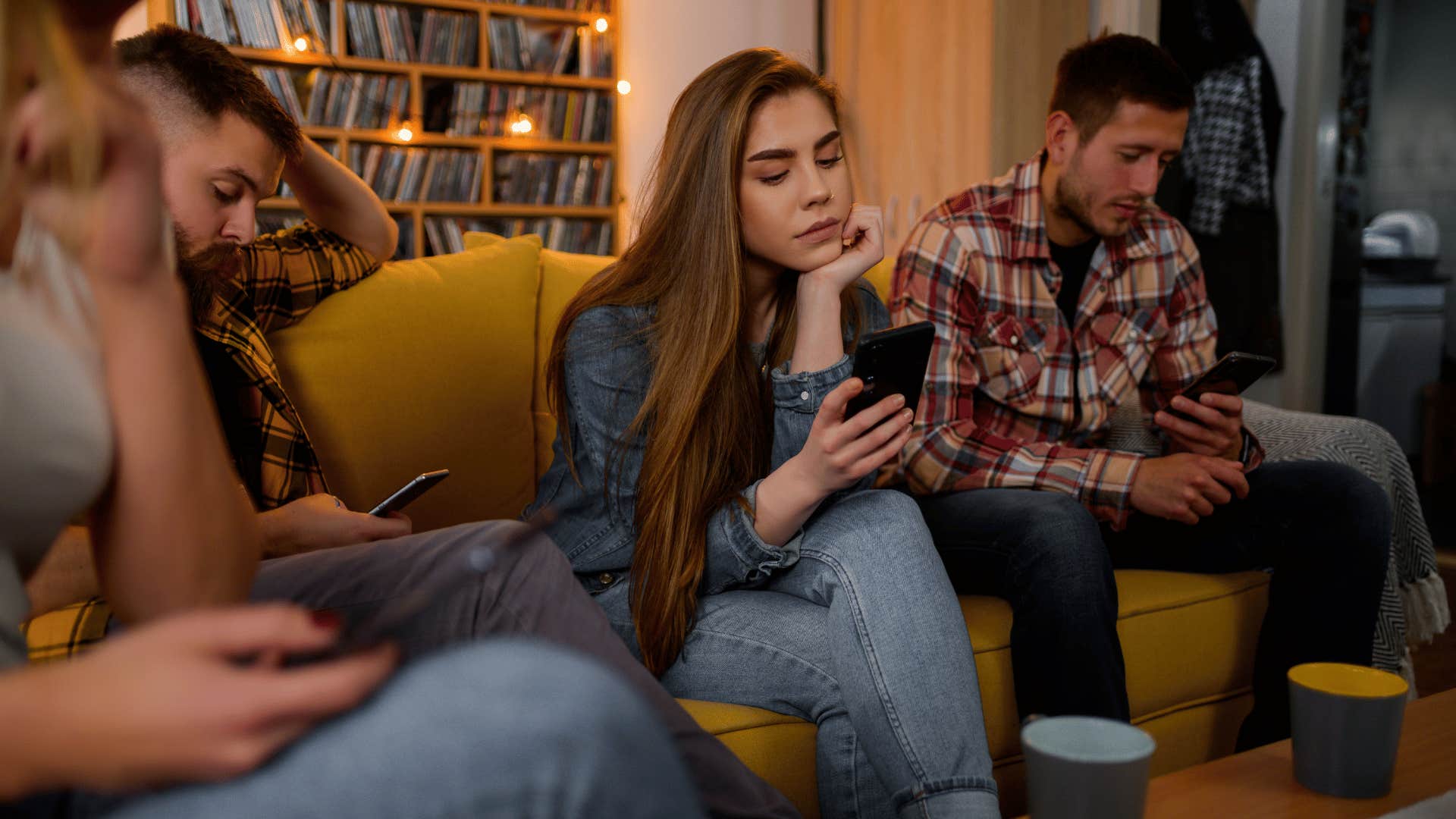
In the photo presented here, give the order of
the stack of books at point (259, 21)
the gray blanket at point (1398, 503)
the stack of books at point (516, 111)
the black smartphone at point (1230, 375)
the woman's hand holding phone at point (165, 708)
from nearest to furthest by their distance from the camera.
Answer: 1. the woman's hand holding phone at point (165, 708)
2. the black smartphone at point (1230, 375)
3. the gray blanket at point (1398, 503)
4. the stack of books at point (259, 21)
5. the stack of books at point (516, 111)

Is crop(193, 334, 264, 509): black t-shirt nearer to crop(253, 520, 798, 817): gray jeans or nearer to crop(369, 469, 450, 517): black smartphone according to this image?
crop(369, 469, 450, 517): black smartphone

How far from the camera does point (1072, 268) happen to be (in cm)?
185

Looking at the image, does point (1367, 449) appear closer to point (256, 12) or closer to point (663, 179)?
point (663, 179)

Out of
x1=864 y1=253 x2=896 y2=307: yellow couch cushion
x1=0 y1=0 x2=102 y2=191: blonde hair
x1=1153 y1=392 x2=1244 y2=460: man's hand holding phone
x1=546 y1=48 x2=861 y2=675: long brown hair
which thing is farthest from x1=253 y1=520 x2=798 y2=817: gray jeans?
x1=864 y1=253 x2=896 y2=307: yellow couch cushion

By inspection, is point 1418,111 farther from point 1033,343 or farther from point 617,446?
point 617,446

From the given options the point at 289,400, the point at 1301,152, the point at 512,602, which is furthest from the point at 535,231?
the point at 512,602

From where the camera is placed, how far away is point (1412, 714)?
→ 1.13 metres

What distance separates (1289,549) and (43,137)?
1.57 m

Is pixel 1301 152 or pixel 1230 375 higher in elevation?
pixel 1301 152

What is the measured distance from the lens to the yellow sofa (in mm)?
1491

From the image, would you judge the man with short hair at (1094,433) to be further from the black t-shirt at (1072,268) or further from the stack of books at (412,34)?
the stack of books at (412,34)

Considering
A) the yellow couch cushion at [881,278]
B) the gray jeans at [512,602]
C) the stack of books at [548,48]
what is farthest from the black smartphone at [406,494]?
the stack of books at [548,48]

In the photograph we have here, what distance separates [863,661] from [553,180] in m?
3.43

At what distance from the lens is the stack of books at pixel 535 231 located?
160 inches
